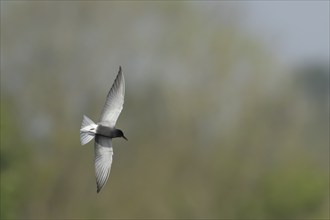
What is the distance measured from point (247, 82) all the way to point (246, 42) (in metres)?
1.50

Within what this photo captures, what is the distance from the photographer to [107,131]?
19953 millimetres

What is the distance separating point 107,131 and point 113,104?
1.66 ft

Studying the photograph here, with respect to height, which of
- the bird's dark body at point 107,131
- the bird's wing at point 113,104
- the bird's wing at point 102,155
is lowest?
the bird's wing at point 102,155

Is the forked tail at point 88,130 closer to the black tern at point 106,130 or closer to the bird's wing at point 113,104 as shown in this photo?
the black tern at point 106,130

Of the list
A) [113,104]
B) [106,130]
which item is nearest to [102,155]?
[106,130]

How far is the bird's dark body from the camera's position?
65.3 ft

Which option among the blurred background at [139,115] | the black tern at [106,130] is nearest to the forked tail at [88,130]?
the black tern at [106,130]

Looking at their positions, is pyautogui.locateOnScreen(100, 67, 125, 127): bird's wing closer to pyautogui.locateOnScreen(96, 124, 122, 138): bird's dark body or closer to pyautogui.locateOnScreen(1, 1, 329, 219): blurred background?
pyautogui.locateOnScreen(96, 124, 122, 138): bird's dark body

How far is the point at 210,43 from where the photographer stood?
1759 inches

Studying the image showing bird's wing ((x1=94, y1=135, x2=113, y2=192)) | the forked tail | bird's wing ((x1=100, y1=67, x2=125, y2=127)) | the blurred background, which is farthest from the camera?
the blurred background

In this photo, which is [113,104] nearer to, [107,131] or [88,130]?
[107,131]

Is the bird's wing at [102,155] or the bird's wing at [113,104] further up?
the bird's wing at [113,104]

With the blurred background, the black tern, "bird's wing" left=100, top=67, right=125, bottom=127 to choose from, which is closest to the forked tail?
the black tern

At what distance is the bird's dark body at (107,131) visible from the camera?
19906mm
